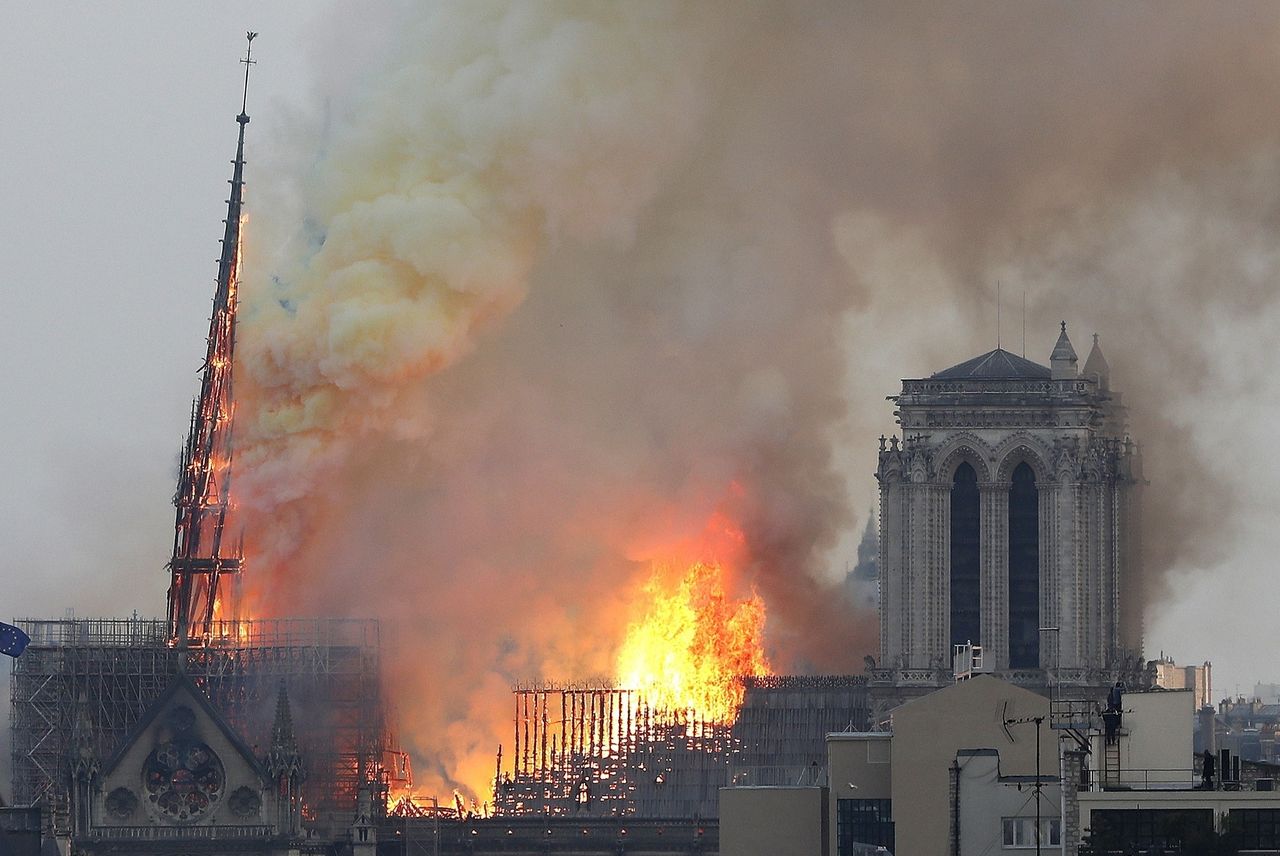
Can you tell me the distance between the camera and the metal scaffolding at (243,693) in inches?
7269

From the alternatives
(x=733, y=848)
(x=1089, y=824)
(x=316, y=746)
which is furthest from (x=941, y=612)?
(x=1089, y=824)

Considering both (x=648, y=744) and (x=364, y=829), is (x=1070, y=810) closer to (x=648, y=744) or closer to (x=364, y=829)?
(x=364, y=829)

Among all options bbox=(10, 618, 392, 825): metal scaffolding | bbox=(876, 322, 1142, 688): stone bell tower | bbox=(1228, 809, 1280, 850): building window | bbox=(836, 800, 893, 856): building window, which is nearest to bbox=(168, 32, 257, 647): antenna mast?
bbox=(10, 618, 392, 825): metal scaffolding

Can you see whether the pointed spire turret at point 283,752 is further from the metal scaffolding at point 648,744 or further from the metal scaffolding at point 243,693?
the metal scaffolding at point 648,744

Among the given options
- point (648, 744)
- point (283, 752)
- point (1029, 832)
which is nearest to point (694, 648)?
point (648, 744)

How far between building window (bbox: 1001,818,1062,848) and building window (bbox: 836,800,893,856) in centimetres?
768

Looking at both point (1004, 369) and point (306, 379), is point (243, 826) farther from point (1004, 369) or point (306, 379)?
point (1004, 369)

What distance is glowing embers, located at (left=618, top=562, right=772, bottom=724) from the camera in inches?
7771

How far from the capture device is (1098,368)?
197375 mm

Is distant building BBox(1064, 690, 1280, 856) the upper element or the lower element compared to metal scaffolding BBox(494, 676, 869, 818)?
lower

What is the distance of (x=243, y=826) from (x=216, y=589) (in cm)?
1090

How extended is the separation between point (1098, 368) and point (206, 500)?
40952 millimetres

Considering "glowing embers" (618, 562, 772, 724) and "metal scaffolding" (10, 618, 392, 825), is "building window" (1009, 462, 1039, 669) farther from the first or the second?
"metal scaffolding" (10, 618, 392, 825)

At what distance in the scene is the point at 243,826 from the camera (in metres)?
185
